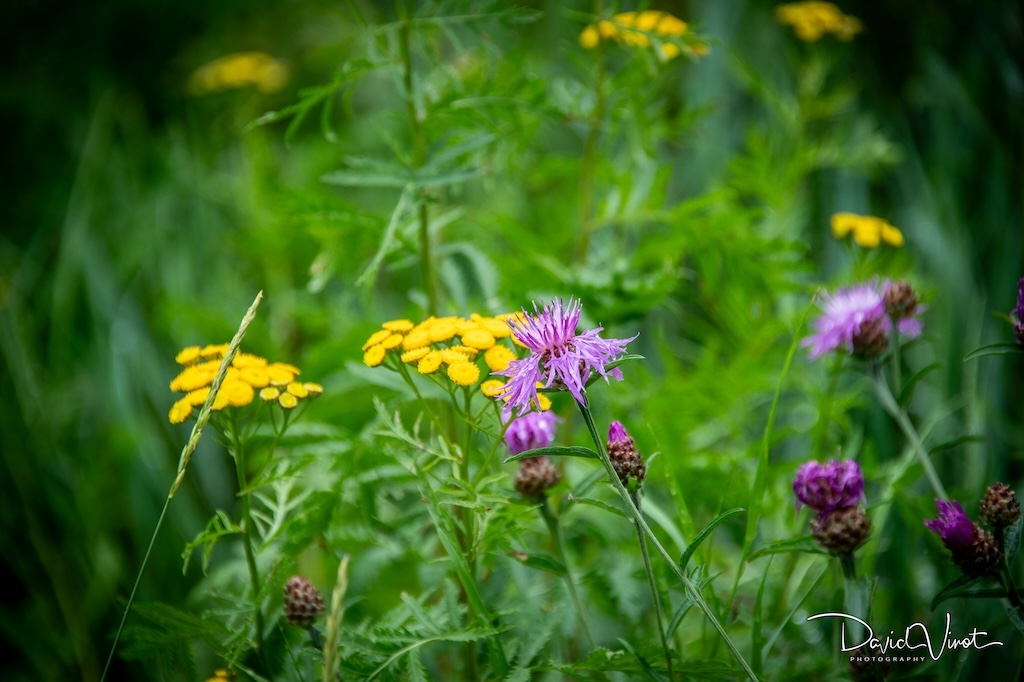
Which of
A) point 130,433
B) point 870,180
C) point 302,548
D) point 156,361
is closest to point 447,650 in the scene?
point 302,548

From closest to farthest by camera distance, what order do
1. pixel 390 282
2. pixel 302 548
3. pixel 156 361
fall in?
1. pixel 302 548
2. pixel 156 361
3. pixel 390 282

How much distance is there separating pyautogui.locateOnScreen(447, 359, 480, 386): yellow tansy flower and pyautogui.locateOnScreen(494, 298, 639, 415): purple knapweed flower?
0.03 meters

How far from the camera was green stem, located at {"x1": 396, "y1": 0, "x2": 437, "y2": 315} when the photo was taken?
1.02 metres

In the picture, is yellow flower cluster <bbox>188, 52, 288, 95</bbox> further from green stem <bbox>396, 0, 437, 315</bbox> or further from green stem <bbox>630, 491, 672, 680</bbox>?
green stem <bbox>630, 491, 672, 680</bbox>

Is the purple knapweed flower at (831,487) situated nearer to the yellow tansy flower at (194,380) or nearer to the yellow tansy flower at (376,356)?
the yellow tansy flower at (376,356)

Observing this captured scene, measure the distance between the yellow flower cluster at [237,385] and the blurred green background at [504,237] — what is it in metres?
0.25

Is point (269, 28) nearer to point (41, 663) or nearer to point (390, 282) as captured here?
point (390, 282)

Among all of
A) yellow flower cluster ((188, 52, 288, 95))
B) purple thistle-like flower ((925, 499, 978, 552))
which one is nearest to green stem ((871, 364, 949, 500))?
purple thistle-like flower ((925, 499, 978, 552))

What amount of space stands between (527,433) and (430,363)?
162 mm

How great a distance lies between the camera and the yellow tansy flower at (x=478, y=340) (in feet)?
2.61

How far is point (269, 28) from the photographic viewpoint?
9.61 feet

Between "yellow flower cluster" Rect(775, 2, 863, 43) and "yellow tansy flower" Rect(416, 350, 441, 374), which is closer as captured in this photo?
"yellow tansy flower" Rect(416, 350, 441, 374)

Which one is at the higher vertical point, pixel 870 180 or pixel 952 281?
pixel 870 180

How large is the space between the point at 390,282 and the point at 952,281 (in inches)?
59.5
